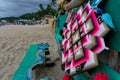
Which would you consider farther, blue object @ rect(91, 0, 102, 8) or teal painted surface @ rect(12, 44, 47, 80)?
teal painted surface @ rect(12, 44, 47, 80)

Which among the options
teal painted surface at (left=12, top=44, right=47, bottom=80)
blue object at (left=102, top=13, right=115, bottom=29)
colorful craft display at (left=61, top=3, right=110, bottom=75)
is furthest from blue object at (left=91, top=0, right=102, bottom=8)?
teal painted surface at (left=12, top=44, right=47, bottom=80)

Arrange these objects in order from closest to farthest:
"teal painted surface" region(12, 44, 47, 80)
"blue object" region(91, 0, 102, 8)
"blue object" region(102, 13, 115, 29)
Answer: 1. "blue object" region(102, 13, 115, 29)
2. "blue object" region(91, 0, 102, 8)
3. "teal painted surface" region(12, 44, 47, 80)

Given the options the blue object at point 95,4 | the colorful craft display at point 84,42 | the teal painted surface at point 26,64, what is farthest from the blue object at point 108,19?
the teal painted surface at point 26,64

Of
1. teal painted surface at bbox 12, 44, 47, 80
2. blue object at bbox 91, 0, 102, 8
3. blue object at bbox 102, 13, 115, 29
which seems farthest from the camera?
teal painted surface at bbox 12, 44, 47, 80

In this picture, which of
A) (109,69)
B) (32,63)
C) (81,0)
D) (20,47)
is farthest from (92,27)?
(20,47)

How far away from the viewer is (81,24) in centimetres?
285

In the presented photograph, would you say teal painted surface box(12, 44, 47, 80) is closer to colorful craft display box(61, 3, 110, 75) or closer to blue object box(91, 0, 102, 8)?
colorful craft display box(61, 3, 110, 75)

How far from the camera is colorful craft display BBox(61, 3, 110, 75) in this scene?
2439mm

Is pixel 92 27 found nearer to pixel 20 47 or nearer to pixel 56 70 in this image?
pixel 56 70

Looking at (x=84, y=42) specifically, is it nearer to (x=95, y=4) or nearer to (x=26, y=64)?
(x=95, y=4)

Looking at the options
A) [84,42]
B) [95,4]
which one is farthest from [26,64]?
[95,4]

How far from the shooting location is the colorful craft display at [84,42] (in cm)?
244

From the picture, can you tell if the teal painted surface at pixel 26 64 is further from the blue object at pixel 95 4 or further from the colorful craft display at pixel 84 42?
the blue object at pixel 95 4

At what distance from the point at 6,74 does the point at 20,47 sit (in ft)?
11.5
